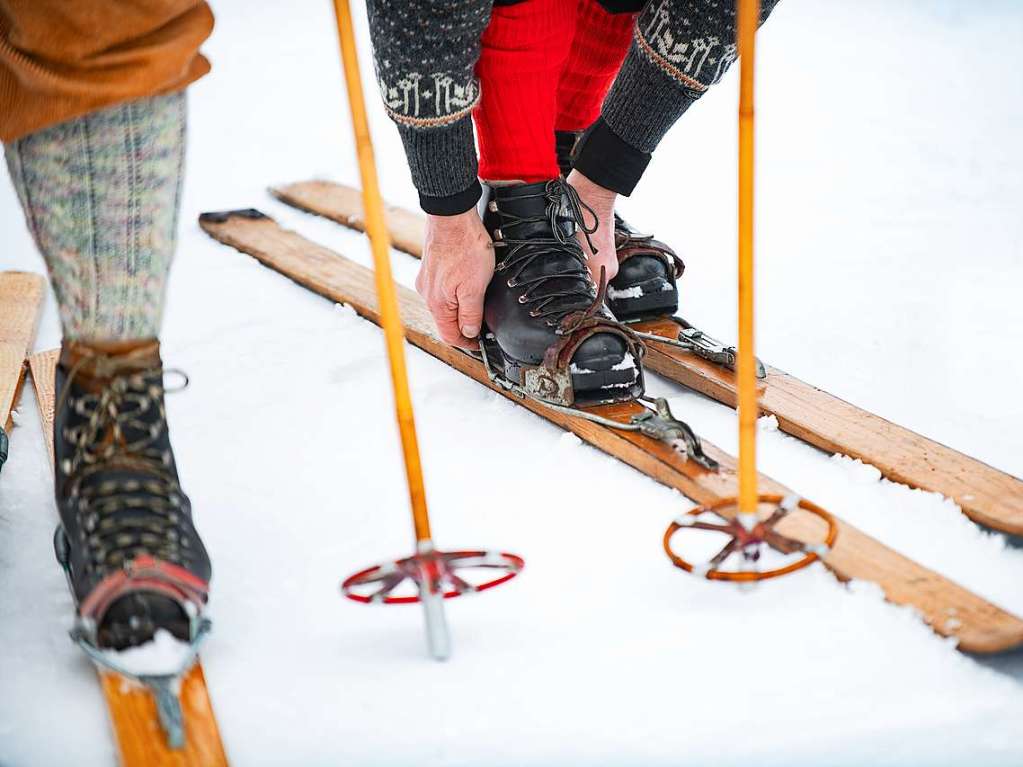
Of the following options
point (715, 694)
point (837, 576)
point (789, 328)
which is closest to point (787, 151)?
point (789, 328)

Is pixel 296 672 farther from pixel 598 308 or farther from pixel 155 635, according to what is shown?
pixel 598 308

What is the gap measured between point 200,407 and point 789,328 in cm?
86

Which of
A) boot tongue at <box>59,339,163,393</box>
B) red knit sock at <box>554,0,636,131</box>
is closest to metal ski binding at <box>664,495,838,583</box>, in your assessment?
boot tongue at <box>59,339,163,393</box>

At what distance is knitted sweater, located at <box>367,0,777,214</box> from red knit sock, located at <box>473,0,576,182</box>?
0.06m

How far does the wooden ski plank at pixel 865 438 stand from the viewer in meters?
1.16

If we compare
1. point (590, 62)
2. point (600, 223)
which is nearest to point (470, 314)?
point (600, 223)

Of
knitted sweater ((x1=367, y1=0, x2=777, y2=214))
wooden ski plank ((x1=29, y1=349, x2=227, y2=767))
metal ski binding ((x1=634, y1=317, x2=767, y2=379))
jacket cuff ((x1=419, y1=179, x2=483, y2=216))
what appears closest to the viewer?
wooden ski plank ((x1=29, y1=349, x2=227, y2=767))

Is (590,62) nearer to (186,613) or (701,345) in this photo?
(701,345)

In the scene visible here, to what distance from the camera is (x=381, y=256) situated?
0.97 meters

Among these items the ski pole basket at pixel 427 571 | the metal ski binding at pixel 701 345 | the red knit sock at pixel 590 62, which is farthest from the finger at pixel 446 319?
the ski pole basket at pixel 427 571

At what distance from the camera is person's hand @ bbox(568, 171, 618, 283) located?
1.55 m

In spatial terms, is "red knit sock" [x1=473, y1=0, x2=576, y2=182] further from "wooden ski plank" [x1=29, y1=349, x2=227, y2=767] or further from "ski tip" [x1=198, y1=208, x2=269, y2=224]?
"ski tip" [x1=198, y1=208, x2=269, y2=224]

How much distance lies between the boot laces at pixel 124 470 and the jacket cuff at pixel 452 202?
1.54 ft

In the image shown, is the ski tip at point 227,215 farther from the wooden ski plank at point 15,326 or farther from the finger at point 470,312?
the finger at point 470,312
